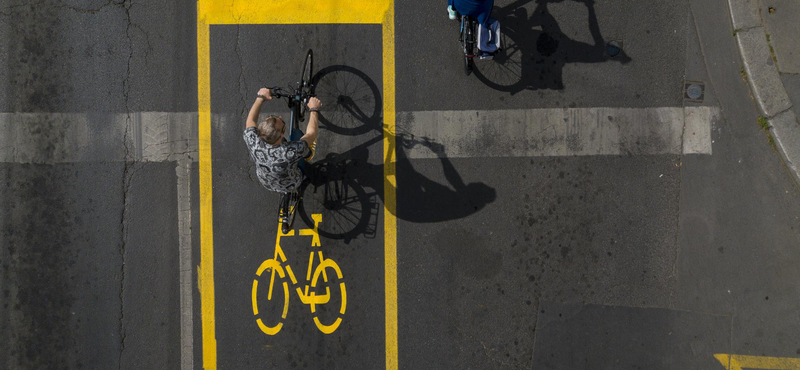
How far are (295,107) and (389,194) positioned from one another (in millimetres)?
1649

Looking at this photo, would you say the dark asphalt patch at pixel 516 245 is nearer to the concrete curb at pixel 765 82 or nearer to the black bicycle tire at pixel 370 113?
the black bicycle tire at pixel 370 113

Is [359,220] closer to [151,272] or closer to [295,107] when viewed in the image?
[295,107]

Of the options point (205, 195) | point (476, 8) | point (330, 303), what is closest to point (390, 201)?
point (330, 303)

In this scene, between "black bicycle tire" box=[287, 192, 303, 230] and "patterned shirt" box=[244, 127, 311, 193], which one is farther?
"black bicycle tire" box=[287, 192, 303, 230]

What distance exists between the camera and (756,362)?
6062mm

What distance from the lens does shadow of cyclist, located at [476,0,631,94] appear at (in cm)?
620

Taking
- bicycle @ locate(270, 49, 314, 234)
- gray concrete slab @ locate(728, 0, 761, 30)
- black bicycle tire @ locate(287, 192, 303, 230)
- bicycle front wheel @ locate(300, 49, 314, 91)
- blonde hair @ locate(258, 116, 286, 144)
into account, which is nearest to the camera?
blonde hair @ locate(258, 116, 286, 144)

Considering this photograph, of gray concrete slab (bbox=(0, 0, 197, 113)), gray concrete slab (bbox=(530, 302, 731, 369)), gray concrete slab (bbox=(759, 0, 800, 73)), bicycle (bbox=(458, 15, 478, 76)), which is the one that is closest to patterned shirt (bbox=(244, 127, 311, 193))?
gray concrete slab (bbox=(0, 0, 197, 113))

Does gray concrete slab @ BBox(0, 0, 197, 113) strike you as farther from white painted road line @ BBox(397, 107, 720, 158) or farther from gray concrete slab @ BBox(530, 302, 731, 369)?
gray concrete slab @ BBox(530, 302, 731, 369)

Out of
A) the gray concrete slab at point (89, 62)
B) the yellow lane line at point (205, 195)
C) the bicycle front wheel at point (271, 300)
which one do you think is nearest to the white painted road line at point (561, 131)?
the bicycle front wheel at point (271, 300)

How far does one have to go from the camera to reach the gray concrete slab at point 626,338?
607 centimetres

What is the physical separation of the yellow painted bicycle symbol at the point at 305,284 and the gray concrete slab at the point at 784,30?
6570 millimetres

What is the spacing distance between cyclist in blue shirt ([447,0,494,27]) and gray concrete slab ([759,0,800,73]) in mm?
3864

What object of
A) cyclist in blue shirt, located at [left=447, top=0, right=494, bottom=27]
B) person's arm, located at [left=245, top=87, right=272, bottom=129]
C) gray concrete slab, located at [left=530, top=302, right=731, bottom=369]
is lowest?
gray concrete slab, located at [left=530, top=302, right=731, bottom=369]
